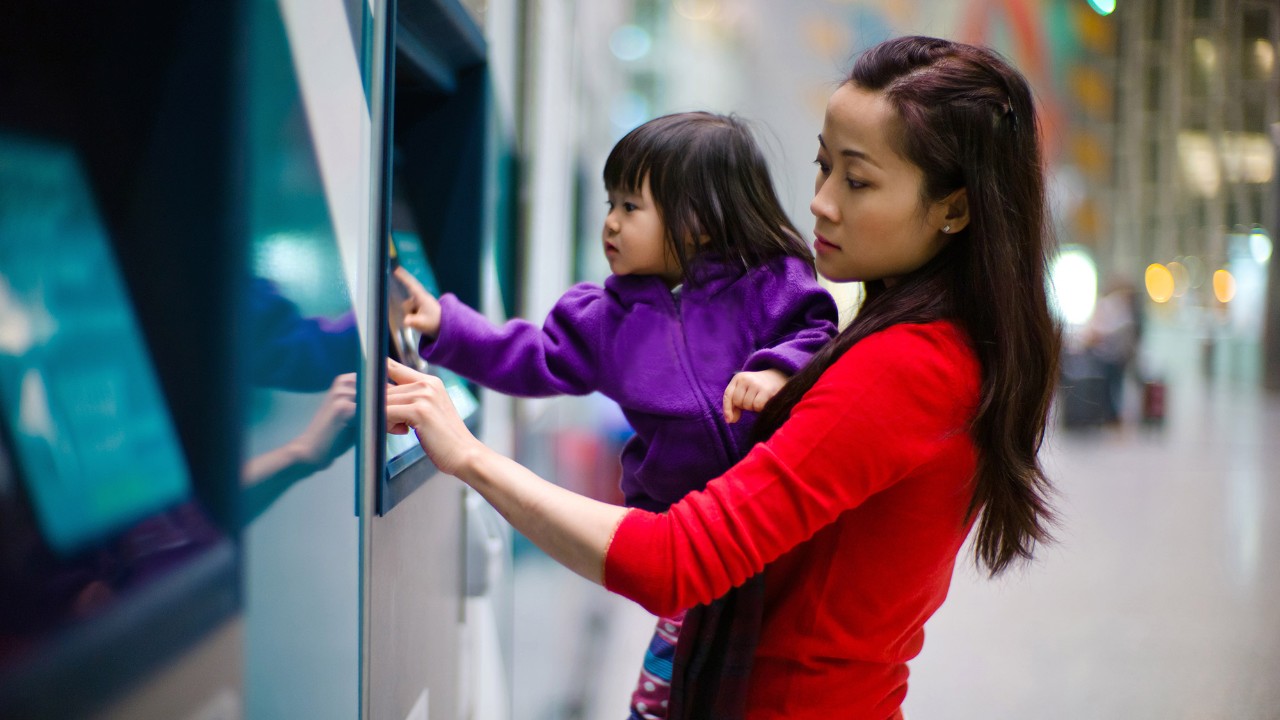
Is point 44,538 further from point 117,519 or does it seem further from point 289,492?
point 289,492

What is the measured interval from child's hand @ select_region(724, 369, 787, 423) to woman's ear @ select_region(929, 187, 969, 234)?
0.24 metres

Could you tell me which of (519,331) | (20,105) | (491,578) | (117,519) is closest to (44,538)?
(117,519)

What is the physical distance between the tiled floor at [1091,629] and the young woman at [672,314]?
0.97m

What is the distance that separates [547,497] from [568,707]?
92.9 inches

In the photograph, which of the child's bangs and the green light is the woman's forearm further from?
the green light

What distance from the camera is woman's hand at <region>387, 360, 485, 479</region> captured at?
37.0 inches

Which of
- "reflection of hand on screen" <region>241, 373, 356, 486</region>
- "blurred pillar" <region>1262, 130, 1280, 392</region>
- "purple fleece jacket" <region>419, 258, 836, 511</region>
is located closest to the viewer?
"reflection of hand on screen" <region>241, 373, 356, 486</region>

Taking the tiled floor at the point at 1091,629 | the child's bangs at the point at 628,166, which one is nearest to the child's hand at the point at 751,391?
the child's bangs at the point at 628,166

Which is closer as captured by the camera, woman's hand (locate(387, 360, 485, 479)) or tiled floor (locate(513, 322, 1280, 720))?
woman's hand (locate(387, 360, 485, 479))

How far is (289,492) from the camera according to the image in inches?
32.6

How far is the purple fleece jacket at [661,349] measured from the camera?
1.24 meters

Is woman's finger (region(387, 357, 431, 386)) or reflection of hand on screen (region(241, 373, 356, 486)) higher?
woman's finger (region(387, 357, 431, 386))

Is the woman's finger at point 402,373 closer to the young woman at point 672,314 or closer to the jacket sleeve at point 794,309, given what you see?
the young woman at point 672,314

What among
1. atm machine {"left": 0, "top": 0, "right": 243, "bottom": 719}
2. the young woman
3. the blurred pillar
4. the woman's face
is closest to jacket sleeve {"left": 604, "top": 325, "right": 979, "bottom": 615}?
the woman's face
